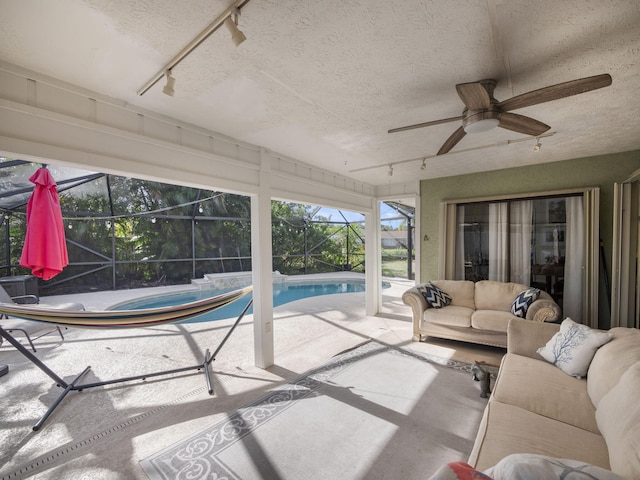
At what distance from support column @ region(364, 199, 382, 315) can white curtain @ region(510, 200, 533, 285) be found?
2.18 m

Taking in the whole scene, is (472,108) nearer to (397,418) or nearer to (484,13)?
(484,13)

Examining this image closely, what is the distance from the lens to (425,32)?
1432 mm

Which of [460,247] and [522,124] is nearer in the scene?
[522,124]

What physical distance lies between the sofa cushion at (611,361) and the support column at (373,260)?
11.8 ft

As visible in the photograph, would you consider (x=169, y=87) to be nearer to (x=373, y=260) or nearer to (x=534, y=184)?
(x=373, y=260)

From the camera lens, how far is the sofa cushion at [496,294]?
12.9ft

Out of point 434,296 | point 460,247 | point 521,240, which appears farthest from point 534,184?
point 434,296

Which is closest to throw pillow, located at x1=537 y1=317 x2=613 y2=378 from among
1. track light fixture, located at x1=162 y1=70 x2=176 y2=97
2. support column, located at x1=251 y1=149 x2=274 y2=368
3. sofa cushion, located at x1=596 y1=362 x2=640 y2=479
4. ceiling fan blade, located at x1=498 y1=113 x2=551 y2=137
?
sofa cushion, located at x1=596 y1=362 x2=640 y2=479

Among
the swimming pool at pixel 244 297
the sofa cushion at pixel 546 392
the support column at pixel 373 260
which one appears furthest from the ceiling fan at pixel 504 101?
the swimming pool at pixel 244 297

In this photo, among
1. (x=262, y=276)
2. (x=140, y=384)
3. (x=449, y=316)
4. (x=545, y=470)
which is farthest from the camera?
(x=449, y=316)

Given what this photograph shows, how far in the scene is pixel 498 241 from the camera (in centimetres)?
443

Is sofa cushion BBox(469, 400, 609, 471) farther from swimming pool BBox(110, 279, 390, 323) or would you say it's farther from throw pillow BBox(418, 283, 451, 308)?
swimming pool BBox(110, 279, 390, 323)

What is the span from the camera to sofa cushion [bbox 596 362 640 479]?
1.00 meters

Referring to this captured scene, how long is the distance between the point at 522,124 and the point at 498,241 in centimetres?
292
